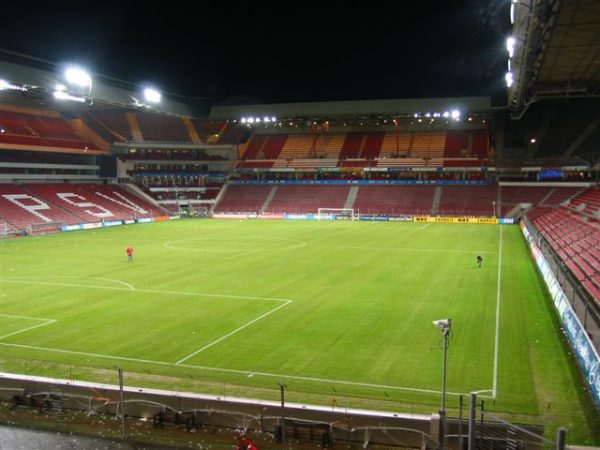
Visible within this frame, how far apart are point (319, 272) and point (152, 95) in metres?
48.2

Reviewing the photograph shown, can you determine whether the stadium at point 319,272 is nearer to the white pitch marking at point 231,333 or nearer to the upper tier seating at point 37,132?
the white pitch marking at point 231,333

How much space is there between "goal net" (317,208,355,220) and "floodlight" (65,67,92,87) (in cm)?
3289

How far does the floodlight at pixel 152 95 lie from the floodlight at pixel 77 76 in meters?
11.1

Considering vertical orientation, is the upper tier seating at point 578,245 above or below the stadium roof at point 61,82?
below

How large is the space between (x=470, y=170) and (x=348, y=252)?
44238 mm

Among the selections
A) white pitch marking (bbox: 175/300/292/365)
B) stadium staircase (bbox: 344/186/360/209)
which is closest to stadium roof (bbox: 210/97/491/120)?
stadium staircase (bbox: 344/186/360/209)

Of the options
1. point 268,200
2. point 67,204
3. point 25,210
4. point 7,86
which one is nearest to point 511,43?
point 7,86

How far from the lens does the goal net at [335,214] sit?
7306cm


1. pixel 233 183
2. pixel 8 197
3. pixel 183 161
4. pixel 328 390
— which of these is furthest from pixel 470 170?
pixel 328 390

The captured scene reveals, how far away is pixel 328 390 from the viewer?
14141 millimetres

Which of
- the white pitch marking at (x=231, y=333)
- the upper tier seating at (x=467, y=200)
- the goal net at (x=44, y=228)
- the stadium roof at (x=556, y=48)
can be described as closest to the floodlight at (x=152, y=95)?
the goal net at (x=44, y=228)

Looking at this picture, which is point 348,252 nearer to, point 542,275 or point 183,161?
point 542,275

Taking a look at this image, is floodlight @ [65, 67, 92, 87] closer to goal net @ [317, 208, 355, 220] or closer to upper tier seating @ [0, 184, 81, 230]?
upper tier seating @ [0, 184, 81, 230]

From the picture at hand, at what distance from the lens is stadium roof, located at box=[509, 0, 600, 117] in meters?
22.5
